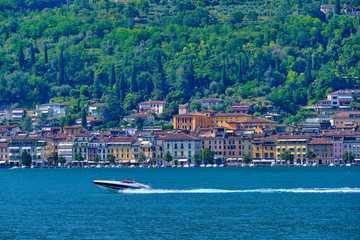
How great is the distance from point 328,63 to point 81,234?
441 ft

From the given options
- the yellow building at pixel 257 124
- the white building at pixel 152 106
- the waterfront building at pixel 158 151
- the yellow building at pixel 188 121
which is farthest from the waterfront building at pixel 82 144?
the white building at pixel 152 106

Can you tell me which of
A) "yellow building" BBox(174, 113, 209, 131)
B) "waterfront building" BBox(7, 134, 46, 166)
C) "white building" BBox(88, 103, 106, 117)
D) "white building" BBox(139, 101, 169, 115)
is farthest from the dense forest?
"waterfront building" BBox(7, 134, 46, 166)

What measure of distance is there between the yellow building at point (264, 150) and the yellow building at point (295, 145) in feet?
3.80

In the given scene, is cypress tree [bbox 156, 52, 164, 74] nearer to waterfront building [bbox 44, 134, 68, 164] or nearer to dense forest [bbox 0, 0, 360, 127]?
dense forest [bbox 0, 0, 360, 127]

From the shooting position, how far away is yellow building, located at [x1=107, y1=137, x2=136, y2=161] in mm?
137500

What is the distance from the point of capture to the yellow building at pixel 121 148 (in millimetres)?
137500

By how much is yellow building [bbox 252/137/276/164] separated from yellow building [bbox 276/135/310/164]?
3.80 feet

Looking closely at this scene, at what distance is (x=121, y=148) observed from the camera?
138 meters

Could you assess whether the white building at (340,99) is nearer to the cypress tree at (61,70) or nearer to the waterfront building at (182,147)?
the waterfront building at (182,147)

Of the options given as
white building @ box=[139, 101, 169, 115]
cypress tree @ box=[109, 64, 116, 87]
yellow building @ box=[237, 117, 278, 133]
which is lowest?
yellow building @ box=[237, 117, 278, 133]

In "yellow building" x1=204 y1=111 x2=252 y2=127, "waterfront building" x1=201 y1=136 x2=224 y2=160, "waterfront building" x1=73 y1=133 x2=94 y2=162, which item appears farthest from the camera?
"yellow building" x1=204 y1=111 x2=252 y2=127

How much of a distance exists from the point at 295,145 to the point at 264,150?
4937 mm

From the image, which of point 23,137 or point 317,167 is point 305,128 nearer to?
point 317,167

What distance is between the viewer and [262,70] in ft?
572
